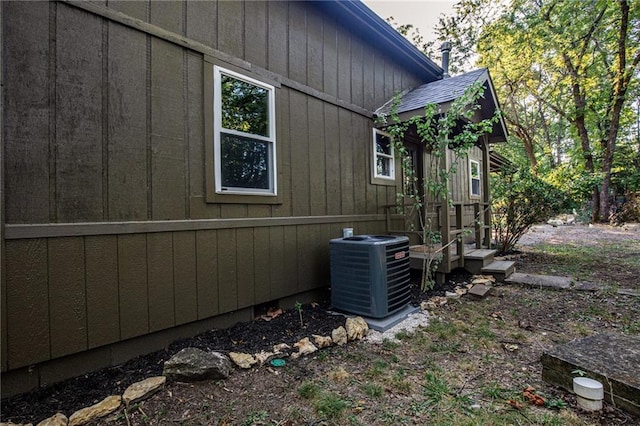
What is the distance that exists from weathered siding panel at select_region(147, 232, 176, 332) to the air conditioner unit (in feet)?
5.66

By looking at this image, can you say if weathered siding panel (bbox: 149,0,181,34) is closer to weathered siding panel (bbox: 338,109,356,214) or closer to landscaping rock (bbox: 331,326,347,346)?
weathered siding panel (bbox: 338,109,356,214)

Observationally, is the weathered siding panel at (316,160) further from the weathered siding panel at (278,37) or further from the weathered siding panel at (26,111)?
the weathered siding panel at (26,111)

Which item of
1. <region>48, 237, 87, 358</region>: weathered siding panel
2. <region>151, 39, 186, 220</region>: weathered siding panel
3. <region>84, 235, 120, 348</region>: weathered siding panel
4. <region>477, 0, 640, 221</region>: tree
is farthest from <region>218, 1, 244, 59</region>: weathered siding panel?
<region>477, 0, 640, 221</region>: tree

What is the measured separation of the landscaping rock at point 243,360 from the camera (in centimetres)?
245

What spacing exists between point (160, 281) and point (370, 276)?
6.56 feet

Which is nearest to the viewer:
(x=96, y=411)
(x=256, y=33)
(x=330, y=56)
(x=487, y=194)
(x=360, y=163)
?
(x=96, y=411)

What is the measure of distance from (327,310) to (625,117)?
1938 centimetres

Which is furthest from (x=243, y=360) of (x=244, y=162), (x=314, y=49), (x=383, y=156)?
(x=383, y=156)

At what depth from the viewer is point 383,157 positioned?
556 cm

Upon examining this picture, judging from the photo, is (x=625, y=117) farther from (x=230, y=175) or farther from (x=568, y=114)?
(x=230, y=175)

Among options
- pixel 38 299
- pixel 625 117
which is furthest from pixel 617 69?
pixel 38 299

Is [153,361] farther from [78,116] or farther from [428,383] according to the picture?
[428,383]

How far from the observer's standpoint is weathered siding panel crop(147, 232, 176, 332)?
258 centimetres

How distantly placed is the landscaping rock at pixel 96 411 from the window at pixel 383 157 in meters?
4.27
